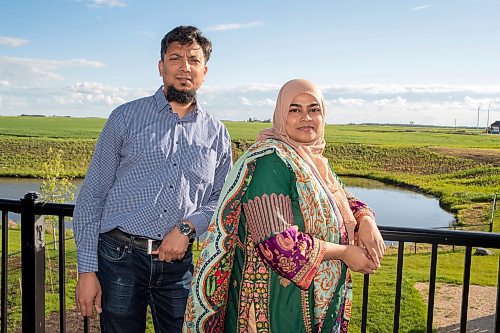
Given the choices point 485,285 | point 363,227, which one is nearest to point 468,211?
point 485,285

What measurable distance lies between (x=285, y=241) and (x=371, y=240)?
1.32ft

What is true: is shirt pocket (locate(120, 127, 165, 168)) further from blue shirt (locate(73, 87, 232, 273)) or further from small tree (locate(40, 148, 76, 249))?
small tree (locate(40, 148, 76, 249))

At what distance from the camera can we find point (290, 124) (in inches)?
73.6

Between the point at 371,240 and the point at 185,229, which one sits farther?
the point at 185,229

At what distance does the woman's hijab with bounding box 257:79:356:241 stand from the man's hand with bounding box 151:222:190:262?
1.79ft

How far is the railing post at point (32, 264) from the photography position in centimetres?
276

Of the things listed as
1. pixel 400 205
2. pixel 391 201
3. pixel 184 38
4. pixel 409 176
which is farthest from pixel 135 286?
pixel 409 176

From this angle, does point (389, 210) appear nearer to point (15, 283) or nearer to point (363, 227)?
point (15, 283)

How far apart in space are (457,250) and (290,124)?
17.8 meters

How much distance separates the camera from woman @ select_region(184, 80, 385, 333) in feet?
5.55

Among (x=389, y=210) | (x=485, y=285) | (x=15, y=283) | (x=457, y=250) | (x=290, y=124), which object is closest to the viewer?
(x=290, y=124)

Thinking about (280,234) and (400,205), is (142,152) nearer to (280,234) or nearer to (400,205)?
(280,234)

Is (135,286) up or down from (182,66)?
down

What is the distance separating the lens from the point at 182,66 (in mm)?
2211
